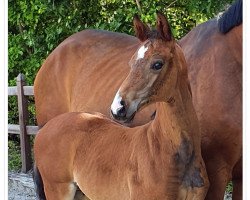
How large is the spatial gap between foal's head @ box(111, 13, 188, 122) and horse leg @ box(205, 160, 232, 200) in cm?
45

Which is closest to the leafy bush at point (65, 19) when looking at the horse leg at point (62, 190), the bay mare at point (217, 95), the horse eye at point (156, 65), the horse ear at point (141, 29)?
the bay mare at point (217, 95)

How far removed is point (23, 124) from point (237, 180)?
360cm

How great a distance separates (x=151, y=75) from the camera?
2262 mm

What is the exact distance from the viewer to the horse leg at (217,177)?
2549mm

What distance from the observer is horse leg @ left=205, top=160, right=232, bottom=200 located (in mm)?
2549

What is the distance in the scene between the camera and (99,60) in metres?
→ 3.80

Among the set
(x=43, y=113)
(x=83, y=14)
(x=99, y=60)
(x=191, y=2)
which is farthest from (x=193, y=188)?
(x=83, y=14)

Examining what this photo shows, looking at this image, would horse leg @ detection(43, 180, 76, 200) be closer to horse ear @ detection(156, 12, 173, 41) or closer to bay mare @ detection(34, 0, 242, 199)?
bay mare @ detection(34, 0, 242, 199)

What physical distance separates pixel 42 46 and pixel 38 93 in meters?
1.76

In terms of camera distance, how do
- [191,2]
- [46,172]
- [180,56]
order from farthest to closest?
[191,2]
[46,172]
[180,56]

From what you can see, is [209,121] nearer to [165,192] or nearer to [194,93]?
[194,93]

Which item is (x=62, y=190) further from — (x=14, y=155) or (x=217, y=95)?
(x=14, y=155)

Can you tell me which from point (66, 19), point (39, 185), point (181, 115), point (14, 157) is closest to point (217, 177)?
point (181, 115)

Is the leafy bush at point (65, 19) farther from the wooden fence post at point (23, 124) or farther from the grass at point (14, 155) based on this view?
the wooden fence post at point (23, 124)
